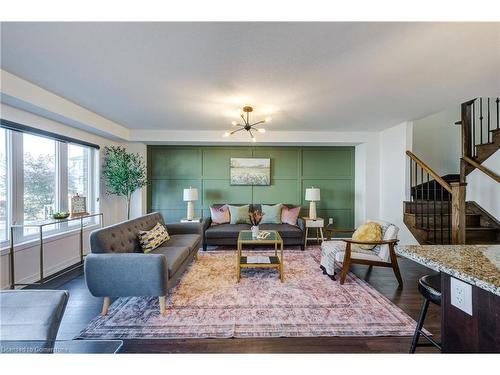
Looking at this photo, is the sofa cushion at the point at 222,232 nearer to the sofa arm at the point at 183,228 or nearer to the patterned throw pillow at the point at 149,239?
the sofa arm at the point at 183,228

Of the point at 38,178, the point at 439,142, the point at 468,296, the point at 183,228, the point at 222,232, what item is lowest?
the point at 222,232

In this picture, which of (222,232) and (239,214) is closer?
(222,232)

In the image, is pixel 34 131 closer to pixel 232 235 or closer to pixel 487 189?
pixel 232 235

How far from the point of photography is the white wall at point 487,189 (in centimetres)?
347

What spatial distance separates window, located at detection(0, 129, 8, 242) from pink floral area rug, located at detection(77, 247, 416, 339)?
1658mm

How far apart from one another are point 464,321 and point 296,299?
1573 millimetres

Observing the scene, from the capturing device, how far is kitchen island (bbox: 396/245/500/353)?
88 centimetres

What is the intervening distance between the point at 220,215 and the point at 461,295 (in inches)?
157

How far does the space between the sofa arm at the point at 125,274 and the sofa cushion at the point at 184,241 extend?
97 centimetres

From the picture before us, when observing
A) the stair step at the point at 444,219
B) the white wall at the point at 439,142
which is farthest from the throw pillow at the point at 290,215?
the white wall at the point at 439,142

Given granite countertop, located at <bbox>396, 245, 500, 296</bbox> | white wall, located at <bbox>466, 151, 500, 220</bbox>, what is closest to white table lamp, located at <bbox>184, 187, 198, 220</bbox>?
granite countertop, located at <bbox>396, 245, 500, 296</bbox>

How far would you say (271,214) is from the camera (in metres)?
4.66

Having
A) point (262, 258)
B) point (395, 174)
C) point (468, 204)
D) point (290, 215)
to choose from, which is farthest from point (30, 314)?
point (468, 204)

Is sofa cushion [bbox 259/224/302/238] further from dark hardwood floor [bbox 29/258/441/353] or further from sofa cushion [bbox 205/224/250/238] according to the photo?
dark hardwood floor [bbox 29/258/441/353]
